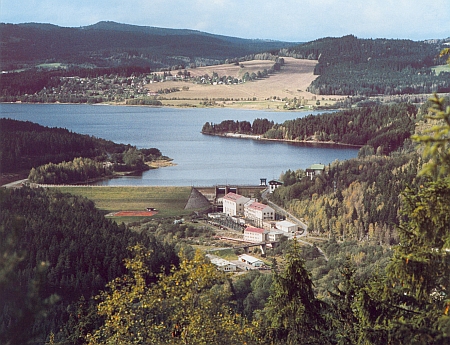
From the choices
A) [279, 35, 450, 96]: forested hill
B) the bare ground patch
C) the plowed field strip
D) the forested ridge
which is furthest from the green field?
[279, 35, 450, 96]: forested hill

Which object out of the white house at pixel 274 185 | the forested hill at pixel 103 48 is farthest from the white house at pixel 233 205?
the forested hill at pixel 103 48

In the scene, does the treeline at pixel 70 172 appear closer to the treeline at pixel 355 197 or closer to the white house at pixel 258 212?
the treeline at pixel 355 197

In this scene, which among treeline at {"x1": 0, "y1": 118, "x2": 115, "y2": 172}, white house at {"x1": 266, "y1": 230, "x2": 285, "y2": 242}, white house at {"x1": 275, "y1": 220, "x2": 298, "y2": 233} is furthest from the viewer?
treeline at {"x1": 0, "y1": 118, "x2": 115, "y2": 172}

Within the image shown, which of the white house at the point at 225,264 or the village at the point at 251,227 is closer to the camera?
the white house at the point at 225,264

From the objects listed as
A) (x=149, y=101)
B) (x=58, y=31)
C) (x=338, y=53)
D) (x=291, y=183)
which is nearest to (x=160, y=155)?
(x=291, y=183)

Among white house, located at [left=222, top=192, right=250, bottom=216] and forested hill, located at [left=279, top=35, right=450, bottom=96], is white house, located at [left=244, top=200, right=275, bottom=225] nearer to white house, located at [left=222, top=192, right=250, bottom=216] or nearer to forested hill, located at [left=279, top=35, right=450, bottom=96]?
white house, located at [left=222, top=192, right=250, bottom=216]

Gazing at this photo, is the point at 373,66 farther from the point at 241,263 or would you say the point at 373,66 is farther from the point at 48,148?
the point at 241,263

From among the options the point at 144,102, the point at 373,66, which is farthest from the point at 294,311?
the point at 373,66
